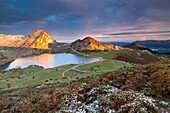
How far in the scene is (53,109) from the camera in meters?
13.0

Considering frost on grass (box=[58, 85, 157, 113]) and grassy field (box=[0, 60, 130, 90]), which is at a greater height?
frost on grass (box=[58, 85, 157, 113])

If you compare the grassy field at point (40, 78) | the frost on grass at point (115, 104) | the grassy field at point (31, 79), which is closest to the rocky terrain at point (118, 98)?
the frost on grass at point (115, 104)

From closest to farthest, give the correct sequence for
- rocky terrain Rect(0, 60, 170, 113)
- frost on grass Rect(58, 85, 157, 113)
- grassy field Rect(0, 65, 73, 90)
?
frost on grass Rect(58, 85, 157, 113)
rocky terrain Rect(0, 60, 170, 113)
grassy field Rect(0, 65, 73, 90)

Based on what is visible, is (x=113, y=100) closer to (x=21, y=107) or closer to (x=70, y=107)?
(x=70, y=107)

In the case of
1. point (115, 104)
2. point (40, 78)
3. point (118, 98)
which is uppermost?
point (118, 98)

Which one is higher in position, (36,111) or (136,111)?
(136,111)

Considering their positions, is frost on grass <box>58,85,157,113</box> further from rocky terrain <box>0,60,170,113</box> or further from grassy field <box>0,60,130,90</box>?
grassy field <box>0,60,130,90</box>

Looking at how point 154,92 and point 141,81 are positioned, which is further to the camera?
point 141,81

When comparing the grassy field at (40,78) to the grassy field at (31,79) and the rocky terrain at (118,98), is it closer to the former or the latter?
the grassy field at (31,79)

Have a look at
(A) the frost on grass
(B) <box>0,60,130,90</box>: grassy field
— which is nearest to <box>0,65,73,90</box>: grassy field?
(B) <box>0,60,130,90</box>: grassy field

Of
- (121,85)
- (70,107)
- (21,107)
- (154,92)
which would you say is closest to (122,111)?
(70,107)

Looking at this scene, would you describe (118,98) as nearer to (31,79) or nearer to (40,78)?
(40,78)

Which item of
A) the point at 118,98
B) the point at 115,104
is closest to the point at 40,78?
the point at 118,98

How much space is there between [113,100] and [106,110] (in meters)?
0.96
